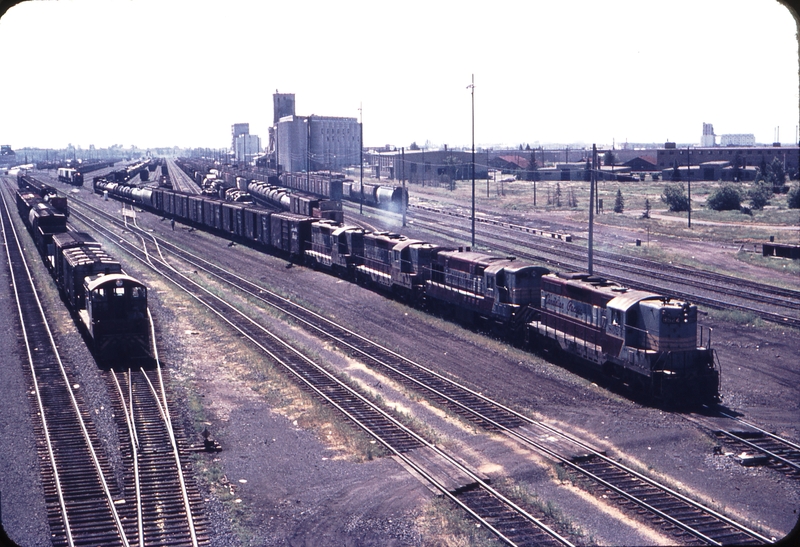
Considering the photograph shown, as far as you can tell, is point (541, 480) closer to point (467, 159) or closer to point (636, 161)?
point (467, 159)

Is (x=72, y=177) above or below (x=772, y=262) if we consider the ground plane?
above

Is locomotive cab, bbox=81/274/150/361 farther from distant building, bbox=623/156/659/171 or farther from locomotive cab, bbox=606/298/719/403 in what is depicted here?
distant building, bbox=623/156/659/171

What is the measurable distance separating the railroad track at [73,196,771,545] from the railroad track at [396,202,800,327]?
59.2 ft

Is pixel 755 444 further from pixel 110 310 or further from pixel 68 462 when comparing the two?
pixel 110 310

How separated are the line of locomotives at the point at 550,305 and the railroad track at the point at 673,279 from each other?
10.3m

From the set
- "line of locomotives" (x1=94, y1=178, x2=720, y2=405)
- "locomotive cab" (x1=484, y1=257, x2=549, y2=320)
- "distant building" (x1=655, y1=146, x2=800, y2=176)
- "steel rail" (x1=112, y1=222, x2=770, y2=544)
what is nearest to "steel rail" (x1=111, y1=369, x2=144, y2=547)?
"steel rail" (x1=112, y1=222, x2=770, y2=544)

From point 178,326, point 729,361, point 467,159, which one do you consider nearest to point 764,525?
point 729,361

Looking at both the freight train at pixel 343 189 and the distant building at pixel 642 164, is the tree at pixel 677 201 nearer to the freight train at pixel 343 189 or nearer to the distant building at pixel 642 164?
the freight train at pixel 343 189

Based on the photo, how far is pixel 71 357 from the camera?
28.6 metres

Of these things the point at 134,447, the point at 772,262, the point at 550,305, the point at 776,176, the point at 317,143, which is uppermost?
the point at 317,143

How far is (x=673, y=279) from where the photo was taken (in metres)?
43.9

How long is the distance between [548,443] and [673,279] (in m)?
27.5

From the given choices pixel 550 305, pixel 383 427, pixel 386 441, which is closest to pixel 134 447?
pixel 386 441

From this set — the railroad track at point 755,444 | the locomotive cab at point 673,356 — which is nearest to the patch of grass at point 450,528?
the railroad track at point 755,444
